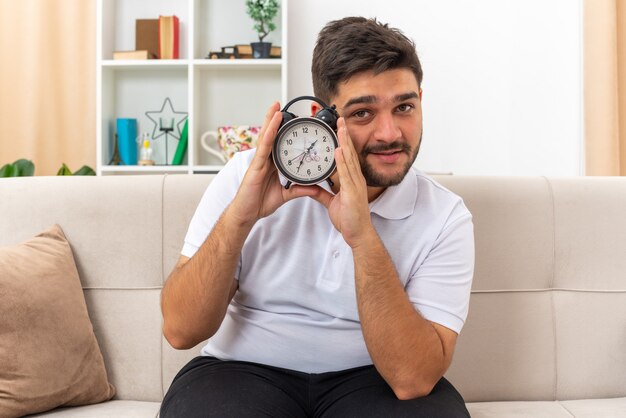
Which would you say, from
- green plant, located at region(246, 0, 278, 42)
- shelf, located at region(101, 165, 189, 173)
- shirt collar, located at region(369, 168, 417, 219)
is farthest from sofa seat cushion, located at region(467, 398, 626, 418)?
green plant, located at region(246, 0, 278, 42)

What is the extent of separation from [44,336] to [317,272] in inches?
23.0

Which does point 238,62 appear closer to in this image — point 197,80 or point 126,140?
point 197,80

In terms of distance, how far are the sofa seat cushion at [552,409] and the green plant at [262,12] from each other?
82.5 inches

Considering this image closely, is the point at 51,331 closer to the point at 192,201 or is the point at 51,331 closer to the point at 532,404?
the point at 192,201

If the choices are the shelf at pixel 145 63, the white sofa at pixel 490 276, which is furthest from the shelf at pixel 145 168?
the white sofa at pixel 490 276

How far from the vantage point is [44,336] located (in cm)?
143

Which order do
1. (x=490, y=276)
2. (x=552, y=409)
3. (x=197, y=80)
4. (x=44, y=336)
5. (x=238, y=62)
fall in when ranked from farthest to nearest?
(x=197, y=80), (x=238, y=62), (x=490, y=276), (x=552, y=409), (x=44, y=336)

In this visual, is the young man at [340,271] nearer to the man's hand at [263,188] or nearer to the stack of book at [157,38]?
the man's hand at [263,188]

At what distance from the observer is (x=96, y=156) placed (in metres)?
3.24

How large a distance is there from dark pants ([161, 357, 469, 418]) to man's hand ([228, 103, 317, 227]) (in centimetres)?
29

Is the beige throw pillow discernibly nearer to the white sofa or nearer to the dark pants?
the white sofa

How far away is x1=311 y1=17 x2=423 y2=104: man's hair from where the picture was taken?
1357mm

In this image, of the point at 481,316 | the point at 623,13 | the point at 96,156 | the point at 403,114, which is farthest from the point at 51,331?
the point at 623,13

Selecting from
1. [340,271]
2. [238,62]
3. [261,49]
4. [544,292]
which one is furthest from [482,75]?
[340,271]
